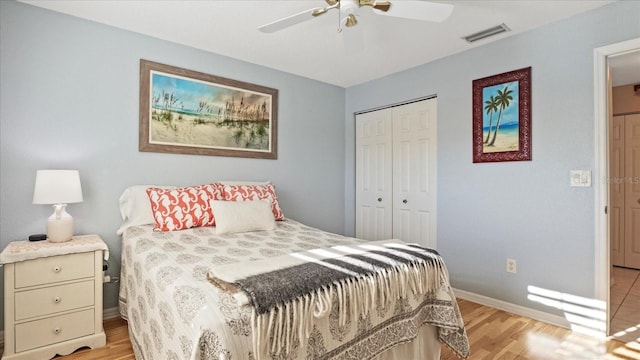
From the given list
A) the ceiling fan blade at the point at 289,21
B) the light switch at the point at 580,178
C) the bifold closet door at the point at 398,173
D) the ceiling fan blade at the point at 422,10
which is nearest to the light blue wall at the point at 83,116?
the ceiling fan blade at the point at 289,21

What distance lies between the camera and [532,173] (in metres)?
2.64

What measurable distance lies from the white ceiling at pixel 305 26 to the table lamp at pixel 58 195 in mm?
1251

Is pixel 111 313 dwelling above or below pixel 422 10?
below

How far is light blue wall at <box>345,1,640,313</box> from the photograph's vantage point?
2.37 meters

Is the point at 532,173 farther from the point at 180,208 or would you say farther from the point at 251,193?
the point at 180,208

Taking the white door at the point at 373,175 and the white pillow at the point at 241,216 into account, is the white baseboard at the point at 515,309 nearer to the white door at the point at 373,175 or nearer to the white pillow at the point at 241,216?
the white door at the point at 373,175

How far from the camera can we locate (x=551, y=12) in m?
2.39

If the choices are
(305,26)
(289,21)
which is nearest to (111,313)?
(289,21)

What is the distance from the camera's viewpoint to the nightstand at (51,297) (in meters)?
1.90

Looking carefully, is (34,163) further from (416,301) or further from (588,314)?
(588,314)

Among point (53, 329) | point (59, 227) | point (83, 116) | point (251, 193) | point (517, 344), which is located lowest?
point (517, 344)

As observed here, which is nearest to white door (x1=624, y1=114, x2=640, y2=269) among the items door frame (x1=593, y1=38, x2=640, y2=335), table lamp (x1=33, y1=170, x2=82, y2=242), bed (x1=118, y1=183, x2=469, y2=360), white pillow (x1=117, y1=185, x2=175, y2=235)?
door frame (x1=593, y1=38, x2=640, y2=335)

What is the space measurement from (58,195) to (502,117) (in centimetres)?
348

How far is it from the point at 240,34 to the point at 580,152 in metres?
2.87
